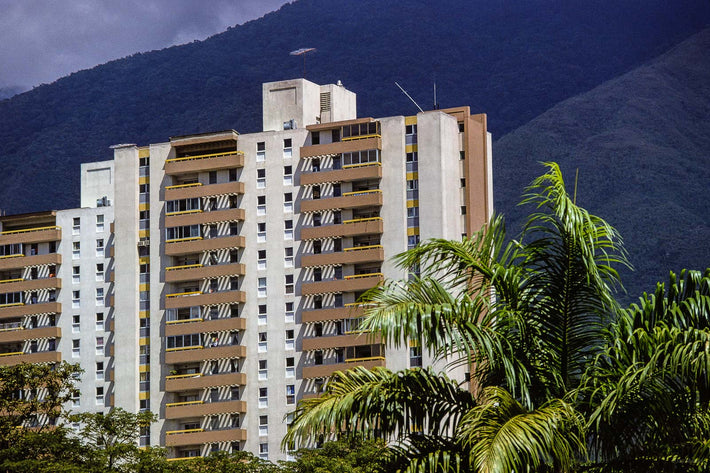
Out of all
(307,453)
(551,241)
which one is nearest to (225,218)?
(307,453)

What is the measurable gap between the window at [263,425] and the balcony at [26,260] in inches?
1167

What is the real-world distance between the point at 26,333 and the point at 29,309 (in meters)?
2.59

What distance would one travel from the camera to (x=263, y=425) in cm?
12656

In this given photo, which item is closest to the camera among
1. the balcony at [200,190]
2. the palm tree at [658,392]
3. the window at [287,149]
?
the palm tree at [658,392]

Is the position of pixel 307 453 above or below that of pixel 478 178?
below

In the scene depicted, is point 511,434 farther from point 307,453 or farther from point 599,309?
point 307,453

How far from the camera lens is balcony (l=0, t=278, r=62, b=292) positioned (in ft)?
462

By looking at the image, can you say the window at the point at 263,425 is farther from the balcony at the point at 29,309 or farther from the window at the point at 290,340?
the balcony at the point at 29,309

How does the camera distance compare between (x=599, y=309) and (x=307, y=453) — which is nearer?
(x=599, y=309)

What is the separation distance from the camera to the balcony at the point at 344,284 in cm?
12494

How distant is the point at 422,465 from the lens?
22.2 metres

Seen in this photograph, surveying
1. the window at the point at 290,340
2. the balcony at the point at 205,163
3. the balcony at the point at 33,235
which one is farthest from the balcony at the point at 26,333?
the window at the point at 290,340

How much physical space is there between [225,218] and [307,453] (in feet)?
117

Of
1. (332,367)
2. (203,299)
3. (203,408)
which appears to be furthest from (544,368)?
(203,299)
